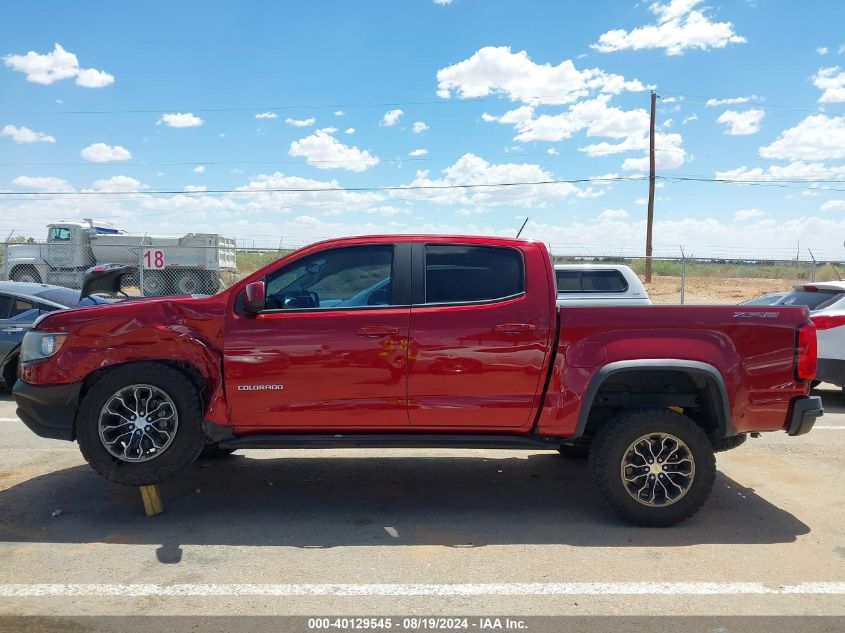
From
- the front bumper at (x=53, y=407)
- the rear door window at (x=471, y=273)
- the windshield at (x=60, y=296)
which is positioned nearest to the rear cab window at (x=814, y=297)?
the rear door window at (x=471, y=273)

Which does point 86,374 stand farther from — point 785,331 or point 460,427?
point 785,331

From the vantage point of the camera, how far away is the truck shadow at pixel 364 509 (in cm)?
454

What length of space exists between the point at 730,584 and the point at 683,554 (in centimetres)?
44

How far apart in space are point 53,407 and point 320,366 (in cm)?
190

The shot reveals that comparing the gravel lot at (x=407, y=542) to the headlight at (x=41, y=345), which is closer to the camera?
the gravel lot at (x=407, y=542)

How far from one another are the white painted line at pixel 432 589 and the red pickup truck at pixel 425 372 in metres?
0.87

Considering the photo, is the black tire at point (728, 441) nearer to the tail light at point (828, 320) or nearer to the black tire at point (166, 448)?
the black tire at point (166, 448)

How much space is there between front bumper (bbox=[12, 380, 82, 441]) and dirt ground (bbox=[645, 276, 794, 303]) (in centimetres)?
1892

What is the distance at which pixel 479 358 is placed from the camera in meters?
4.67

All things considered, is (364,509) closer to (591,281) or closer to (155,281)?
(591,281)

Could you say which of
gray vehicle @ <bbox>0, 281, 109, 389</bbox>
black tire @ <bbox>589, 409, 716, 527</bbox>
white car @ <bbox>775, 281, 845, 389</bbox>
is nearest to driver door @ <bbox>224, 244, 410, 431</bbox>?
black tire @ <bbox>589, 409, 716, 527</bbox>

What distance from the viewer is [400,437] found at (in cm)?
478

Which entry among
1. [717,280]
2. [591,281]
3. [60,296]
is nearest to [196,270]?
[60,296]

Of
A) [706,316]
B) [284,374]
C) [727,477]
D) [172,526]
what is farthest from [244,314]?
[727,477]
